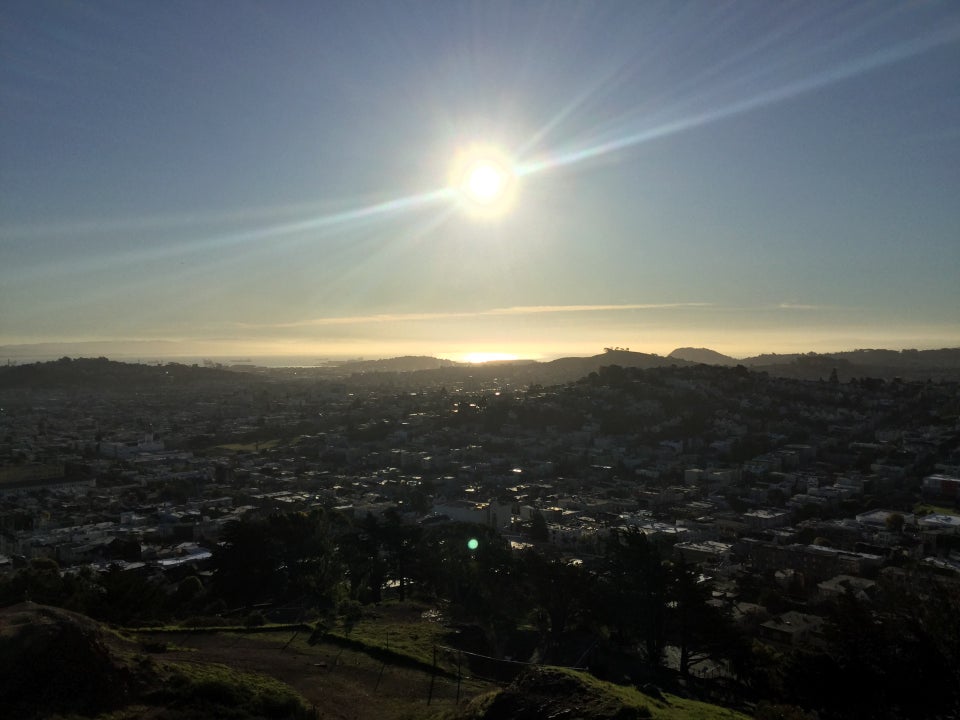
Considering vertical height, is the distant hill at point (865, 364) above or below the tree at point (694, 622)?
above

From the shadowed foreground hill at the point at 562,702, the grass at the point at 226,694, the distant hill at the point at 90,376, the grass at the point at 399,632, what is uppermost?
the distant hill at the point at 90,376

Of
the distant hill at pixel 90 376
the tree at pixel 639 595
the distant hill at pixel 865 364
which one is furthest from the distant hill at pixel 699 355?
the tree at pixel 639 595

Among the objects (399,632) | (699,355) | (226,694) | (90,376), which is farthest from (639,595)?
(699,355)

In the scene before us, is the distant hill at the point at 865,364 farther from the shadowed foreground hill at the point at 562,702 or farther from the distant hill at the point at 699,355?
the shadowed foreground hill at the point at 562,702

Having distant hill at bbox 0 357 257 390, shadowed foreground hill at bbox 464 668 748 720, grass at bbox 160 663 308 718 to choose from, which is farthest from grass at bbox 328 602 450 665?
distant hill at bbox 0 357 257 390

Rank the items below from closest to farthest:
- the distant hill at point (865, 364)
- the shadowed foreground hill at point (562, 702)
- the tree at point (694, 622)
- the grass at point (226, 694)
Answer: the shadowed foreground hill at point (562, 702), the grass at point (226, 694), the tree at point (694, 622), the distant hill at point (865, 364)

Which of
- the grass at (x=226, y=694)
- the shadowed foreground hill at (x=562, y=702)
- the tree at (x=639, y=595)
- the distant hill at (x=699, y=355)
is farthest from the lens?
the distant hill at (x=699, y=355)

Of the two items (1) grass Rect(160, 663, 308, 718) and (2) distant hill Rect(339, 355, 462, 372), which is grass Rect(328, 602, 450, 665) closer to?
(1) grass Rect(160, 663, 308, 718)

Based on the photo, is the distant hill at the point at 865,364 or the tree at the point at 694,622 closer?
the tree at the point at 694,622

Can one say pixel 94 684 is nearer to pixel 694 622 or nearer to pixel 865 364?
pixel 694 622

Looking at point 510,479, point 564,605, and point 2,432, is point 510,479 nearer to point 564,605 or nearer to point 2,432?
point 564,605

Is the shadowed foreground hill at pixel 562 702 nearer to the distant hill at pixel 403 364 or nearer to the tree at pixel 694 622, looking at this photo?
the tree at pixel 694 622
